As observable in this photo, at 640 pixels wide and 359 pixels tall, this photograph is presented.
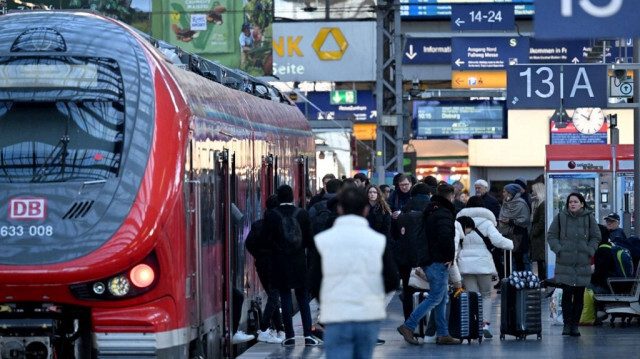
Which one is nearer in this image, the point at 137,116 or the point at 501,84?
the point at 137,116

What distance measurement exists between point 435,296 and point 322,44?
99.7 feet

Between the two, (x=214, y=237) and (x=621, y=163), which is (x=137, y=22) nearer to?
(x=621, y=163)

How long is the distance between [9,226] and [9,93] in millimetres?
1105

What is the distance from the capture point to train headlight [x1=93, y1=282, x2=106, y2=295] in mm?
10922

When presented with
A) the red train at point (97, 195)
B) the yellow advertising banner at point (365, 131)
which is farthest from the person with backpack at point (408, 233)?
the yellow advertising banner at point (365, 131)

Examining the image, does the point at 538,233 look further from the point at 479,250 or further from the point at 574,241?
the point at 574,241

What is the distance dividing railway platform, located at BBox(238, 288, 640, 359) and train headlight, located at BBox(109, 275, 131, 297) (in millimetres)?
3356

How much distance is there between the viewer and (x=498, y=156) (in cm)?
→ 5103

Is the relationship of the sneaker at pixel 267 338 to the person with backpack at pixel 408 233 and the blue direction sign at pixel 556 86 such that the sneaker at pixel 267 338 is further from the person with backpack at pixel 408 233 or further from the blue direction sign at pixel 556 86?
the blue direction sign at pixel 556 86

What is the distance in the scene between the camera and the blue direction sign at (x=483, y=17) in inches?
1518

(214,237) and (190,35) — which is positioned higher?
(190,35)

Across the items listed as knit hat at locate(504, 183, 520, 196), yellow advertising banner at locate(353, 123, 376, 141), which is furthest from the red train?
yellow advertising banner at locate(353, 123, 376, 141)

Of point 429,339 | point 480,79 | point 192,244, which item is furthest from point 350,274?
point 480,79

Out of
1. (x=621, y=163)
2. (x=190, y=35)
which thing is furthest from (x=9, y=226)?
(x=190, y=35)
